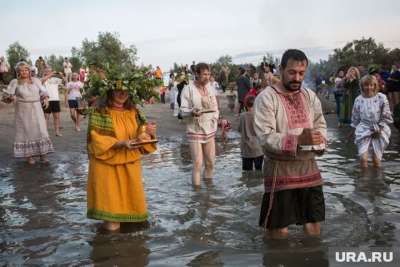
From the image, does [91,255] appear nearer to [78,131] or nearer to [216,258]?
[216,258]

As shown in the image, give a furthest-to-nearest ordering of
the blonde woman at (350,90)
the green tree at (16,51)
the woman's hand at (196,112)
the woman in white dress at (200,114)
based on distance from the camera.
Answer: the green tree at (16,51) → the blonde woman at (350,90) → the woman in white dress at (200,114) → the woman's hand at (196,112)

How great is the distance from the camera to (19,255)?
16.7 feet

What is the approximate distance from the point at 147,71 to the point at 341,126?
10934mm

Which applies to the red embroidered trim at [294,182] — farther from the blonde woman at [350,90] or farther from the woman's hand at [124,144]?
the blonde woman at [350,90]

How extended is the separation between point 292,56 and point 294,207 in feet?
4.59

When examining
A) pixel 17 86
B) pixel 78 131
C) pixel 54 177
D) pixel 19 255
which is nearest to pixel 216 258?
pixel 19 255

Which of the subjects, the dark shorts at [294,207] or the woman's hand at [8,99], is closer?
the dark shorts at [294,207]

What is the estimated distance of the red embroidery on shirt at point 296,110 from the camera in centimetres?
463

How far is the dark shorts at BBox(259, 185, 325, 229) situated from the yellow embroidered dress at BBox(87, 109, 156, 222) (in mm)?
1602

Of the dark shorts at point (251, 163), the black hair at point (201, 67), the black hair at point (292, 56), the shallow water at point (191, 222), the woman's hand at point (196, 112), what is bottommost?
the shallow water at point (191, 222)

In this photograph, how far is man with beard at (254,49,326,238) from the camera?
179 inches

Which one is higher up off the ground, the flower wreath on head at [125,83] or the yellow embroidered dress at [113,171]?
the flower wreath on head at [125,83]

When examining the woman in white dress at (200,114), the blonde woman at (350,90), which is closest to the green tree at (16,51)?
the blonde woman at (350,90)

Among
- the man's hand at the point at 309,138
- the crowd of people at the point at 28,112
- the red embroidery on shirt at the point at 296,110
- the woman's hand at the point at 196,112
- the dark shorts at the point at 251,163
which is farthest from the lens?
the crowd of people at the point at 28,112
